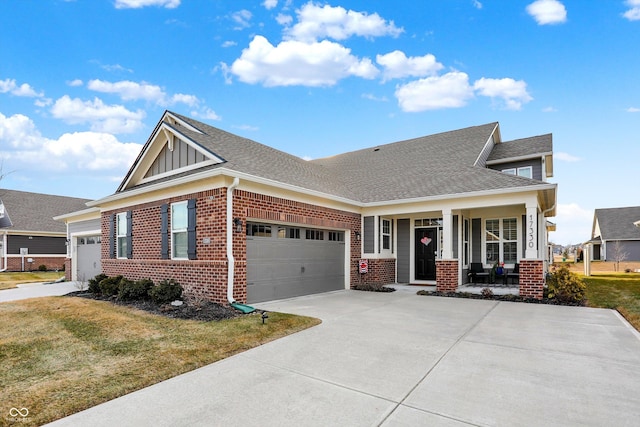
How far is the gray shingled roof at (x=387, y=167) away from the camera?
10.5m

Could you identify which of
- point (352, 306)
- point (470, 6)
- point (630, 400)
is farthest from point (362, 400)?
point (470, 6)

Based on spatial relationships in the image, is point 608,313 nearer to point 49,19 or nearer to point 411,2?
point 411,2

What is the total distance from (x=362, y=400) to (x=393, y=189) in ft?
33.9

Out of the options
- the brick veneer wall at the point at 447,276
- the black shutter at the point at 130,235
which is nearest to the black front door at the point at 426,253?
the brick veneer wall at the point at 447,276

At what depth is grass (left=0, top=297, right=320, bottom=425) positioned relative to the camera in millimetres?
3611

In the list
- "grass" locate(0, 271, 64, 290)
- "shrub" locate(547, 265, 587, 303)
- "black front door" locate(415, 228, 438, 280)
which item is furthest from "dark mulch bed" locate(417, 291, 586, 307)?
"grass" locate(0, 271, 64, 290)

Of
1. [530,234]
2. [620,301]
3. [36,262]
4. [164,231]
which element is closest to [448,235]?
[530,234]

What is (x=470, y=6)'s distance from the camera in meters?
11.5

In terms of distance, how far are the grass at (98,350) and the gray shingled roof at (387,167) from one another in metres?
4.10

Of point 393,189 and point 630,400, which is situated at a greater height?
point 393,189

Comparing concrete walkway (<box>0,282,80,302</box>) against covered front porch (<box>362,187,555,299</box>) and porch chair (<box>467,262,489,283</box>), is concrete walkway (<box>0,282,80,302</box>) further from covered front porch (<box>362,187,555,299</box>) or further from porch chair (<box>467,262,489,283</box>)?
porch chair (<box>467,262,489,283</box>)

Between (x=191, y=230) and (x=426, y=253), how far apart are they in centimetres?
868

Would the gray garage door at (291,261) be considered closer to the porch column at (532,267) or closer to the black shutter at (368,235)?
the black shutter at (368,235)

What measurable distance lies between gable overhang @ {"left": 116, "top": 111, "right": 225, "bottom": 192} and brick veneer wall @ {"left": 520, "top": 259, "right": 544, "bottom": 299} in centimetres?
915
